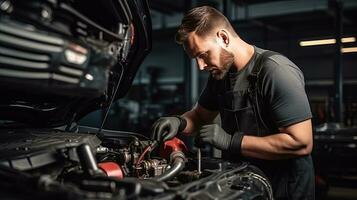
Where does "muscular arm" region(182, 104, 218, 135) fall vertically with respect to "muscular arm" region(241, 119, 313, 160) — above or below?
above

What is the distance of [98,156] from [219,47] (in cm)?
78

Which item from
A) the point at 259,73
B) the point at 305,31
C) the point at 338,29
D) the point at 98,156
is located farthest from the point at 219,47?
the point at 305,31

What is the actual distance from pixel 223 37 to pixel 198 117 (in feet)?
1.84

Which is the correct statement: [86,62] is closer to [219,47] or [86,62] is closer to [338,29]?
[219,47]

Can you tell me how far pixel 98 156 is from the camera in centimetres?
171

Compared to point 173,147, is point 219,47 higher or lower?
higher

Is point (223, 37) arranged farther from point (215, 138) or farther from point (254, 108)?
point (215, 138)

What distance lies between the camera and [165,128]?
6.44ft

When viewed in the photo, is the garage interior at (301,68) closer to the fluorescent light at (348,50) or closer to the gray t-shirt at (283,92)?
the fluorescent light at (348,50)

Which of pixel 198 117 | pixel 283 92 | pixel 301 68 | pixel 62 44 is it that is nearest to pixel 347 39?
pixel 301 68

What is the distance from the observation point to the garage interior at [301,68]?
148 inches

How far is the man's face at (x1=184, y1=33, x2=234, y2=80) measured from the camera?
191 centimetres

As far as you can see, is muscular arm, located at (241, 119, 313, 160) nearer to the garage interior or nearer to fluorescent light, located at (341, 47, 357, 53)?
the garage interior

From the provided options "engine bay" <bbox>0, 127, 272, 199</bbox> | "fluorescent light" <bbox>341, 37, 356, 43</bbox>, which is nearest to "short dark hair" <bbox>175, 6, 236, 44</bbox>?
"engine bay" <bbox>0, 127, 272, 199</bbox>
